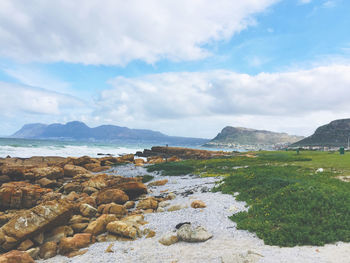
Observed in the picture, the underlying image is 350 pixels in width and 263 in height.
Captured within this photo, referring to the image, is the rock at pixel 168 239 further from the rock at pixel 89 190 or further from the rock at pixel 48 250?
the rock at pixel 89 190

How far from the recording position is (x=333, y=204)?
33.8 feet

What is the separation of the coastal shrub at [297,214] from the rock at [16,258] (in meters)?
8.68

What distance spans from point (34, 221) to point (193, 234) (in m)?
7.45

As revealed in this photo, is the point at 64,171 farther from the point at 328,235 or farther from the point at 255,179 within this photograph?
the point at 328,235

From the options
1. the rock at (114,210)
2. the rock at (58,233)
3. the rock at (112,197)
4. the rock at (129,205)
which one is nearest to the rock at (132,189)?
the rock at (112,197)

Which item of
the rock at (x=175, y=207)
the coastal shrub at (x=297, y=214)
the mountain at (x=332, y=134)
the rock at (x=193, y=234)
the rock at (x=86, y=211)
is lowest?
the rock at (x=86, y=211)

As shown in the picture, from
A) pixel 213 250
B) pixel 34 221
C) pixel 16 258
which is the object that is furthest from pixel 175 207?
pixel 16 258

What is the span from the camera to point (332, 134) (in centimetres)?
13225

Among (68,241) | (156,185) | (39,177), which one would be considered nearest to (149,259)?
(68,241)

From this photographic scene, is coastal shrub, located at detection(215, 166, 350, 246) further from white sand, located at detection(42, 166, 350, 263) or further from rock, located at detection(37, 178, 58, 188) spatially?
rock, located at detection(37, 178, 58, 188)

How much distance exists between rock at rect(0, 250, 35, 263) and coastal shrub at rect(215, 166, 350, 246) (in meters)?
8.68

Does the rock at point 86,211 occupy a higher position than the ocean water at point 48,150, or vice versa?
the rock at point 86,211

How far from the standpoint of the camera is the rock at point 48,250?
9.26 meters

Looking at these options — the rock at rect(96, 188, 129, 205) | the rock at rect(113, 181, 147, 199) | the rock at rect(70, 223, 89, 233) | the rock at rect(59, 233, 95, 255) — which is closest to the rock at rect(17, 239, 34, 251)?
the rock at rect(59, 233, 95, 255)
